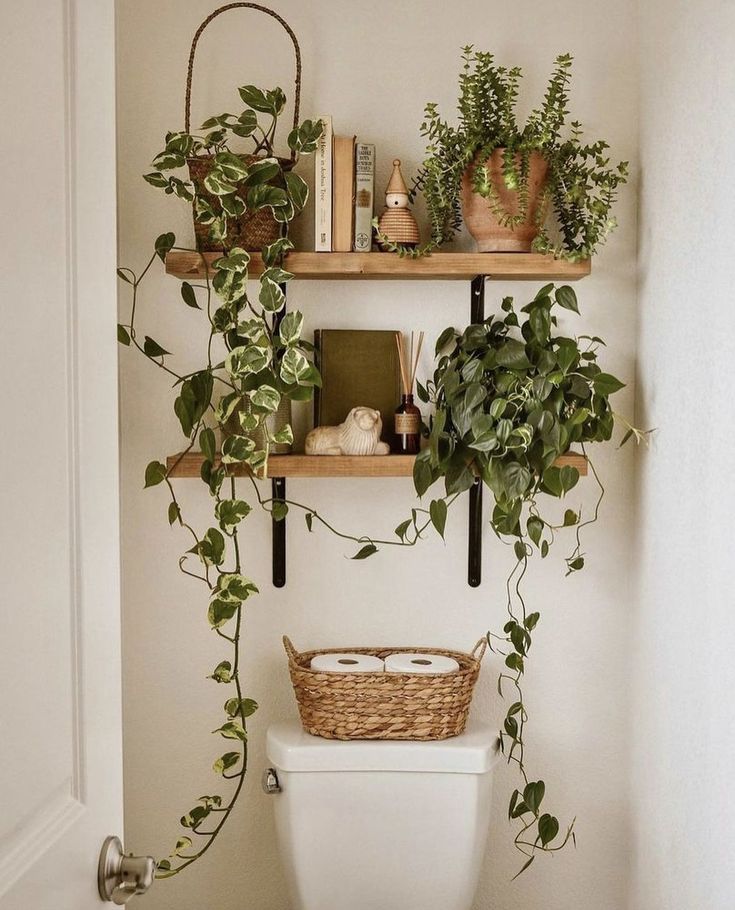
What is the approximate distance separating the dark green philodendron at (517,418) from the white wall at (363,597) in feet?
0.42

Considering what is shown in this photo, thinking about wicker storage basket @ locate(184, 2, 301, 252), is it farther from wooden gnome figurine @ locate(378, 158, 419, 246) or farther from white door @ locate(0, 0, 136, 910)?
white door @ locate(0, 0, 136, 910)

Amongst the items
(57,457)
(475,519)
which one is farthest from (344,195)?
(57,457)

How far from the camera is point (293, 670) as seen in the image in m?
1.67

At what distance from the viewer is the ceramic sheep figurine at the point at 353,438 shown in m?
1.66

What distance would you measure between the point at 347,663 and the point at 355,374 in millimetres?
532

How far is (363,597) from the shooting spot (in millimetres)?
1838

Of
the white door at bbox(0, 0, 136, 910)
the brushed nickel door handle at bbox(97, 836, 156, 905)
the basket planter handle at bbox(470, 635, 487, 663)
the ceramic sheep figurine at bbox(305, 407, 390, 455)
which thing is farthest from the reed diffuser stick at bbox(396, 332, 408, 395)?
the brushed nickel door handle at bbox(97, 836, 156, 905)

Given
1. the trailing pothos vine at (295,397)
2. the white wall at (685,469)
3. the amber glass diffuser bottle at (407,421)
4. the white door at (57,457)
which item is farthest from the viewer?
the amber glass diffuser bottle at (407,421)

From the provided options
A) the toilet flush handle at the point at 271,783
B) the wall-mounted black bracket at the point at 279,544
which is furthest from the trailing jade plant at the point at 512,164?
the toilet flush handle at the point at 271,783

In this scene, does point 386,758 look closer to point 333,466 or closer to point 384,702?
point 384,702

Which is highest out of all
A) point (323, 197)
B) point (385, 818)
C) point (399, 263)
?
point (323, 197)

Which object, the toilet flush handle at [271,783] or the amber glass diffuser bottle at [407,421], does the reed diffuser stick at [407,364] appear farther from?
the toilet flush handle at [271,783]

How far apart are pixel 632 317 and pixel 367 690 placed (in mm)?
859

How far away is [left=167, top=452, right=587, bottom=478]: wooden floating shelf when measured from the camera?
5.38 ft
